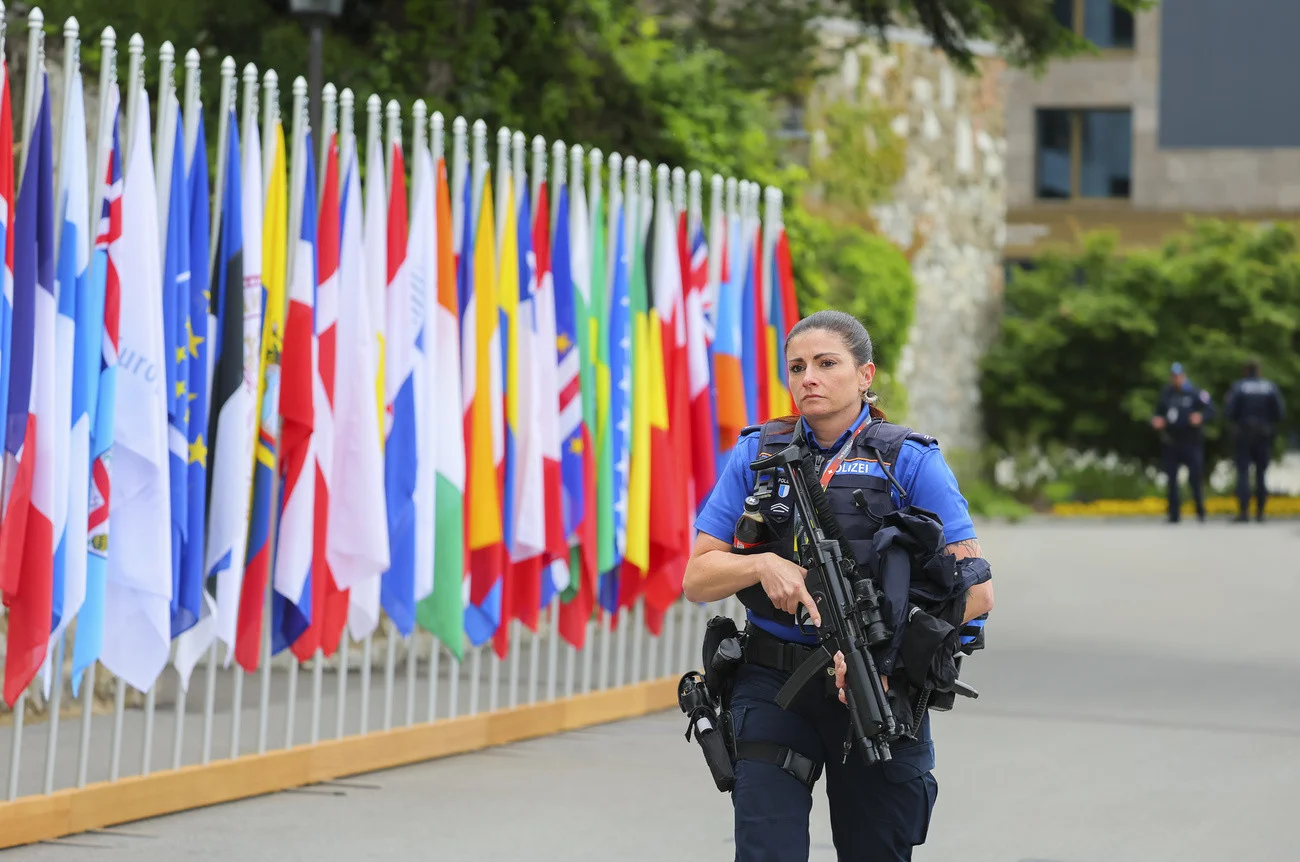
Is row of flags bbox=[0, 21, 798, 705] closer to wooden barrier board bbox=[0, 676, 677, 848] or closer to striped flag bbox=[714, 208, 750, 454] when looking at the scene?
striped flag bbox=[714, 208, 750, 454]

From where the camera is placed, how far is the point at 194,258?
8648 mm

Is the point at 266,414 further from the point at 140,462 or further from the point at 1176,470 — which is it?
the point at 1176,470

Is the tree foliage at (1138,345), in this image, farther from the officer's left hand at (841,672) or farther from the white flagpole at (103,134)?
the officer's left hand at (841,672)

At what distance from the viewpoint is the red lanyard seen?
18.1 ft

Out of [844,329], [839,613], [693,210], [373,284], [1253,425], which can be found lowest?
[1253,425]

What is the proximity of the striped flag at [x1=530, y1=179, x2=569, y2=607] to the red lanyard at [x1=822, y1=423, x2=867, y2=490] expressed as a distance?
5.14 meters

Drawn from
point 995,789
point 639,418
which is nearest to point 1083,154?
point 639,418

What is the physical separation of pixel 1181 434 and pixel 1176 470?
481mm

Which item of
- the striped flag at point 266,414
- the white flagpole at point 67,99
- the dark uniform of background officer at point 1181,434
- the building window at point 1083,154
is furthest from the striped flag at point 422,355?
the building window at point 1083,154

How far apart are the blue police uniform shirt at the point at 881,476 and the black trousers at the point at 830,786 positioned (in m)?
0.19

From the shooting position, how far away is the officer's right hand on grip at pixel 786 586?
17.4ft

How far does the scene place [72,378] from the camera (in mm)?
8023

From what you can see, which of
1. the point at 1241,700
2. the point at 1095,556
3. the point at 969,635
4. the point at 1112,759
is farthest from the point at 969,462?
the point at 969,635

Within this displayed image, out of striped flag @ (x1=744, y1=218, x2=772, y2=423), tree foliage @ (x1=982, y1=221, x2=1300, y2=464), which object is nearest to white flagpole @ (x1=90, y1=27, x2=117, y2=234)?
striped flag @ (x1=744, y1=218, x2=772, y2=423)
